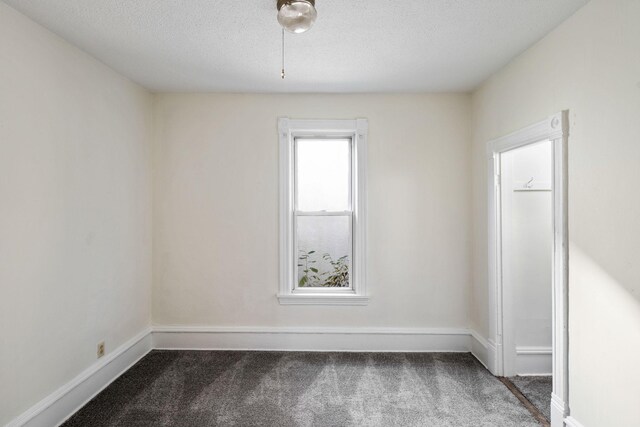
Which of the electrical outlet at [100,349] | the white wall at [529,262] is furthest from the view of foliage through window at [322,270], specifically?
the electrical outlet at [100,349]

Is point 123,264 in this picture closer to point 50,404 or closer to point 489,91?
point 50,404

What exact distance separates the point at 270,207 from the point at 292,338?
4.48 ft

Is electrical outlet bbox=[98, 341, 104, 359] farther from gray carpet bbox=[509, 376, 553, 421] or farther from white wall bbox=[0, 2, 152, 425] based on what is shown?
gray carpet bbox=[509, 376, 553, 421]

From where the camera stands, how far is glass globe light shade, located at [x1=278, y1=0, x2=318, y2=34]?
6.09 feet

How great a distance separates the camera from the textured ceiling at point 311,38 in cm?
210

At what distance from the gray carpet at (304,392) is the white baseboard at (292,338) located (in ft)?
0.35

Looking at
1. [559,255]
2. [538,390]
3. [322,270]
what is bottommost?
[538,390]

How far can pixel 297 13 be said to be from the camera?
6.14 feet

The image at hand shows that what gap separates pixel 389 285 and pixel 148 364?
2.43 meters

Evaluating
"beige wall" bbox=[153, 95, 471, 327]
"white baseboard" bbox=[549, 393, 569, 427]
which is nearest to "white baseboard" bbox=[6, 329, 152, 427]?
"beige wall" bbox=[153, 95, 471, 327]

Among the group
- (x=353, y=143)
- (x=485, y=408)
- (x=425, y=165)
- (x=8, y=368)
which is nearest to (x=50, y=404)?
(x=8, y=368)

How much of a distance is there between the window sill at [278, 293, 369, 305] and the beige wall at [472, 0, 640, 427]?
1.87 metres

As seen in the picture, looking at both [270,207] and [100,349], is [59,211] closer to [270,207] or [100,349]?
[100,349]

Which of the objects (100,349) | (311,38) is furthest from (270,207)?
(100,349)
